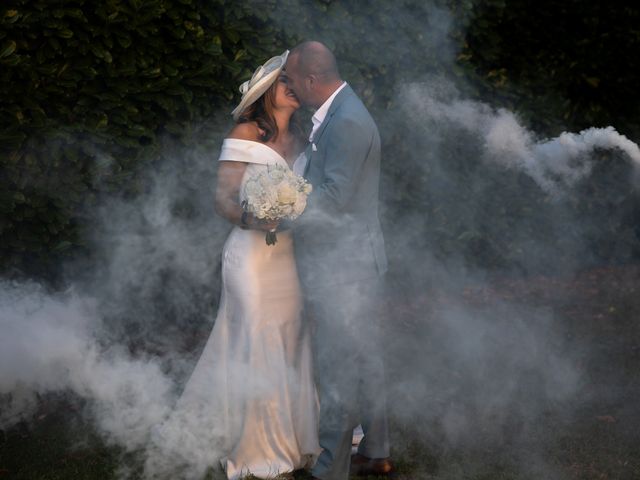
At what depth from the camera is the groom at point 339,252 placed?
4387mm

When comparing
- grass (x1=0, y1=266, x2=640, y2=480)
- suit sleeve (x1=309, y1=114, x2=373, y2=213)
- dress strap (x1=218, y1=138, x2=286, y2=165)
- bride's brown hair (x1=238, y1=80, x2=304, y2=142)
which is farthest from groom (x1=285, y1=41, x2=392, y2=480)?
grass (x1=0, y1=266, x2=640, y2=480)

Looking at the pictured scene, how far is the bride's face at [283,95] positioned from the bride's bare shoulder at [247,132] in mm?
161

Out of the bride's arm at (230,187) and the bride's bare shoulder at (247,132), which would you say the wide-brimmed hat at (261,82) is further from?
the bride's arm at (230,187)

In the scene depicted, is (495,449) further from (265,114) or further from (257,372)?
(265,114)

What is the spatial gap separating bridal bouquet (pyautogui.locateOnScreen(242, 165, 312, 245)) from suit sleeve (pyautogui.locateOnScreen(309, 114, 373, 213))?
0.29 feet

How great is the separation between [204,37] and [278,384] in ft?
8.30

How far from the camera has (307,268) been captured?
15.3 feet

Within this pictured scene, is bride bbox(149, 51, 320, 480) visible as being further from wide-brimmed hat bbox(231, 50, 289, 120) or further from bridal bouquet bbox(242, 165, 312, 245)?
bridal bouquet bbox(242, 165, 312, 245)

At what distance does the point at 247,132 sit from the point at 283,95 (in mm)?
262

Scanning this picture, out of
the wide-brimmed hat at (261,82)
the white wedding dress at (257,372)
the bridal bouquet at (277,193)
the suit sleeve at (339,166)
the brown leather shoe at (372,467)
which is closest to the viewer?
the bridal bouquet at (277,193)

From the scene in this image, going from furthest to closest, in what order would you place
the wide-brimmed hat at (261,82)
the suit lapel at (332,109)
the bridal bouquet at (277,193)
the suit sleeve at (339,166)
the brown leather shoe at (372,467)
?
the brown leather shoe at (372,467) < the wide-brimmed hat at (261,82) < the suit lapel at (332,109) < the suit sleeve at (339,166) < the bridal bouquet at (277,193)

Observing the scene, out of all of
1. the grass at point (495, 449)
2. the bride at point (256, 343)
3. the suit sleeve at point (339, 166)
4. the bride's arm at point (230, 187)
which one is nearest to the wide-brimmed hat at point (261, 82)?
the bride at point (256, 343)

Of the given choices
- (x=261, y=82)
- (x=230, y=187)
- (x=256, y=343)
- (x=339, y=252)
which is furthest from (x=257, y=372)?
(x=261, y=82)

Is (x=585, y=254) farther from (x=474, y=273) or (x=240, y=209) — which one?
(x=240, y=209)
